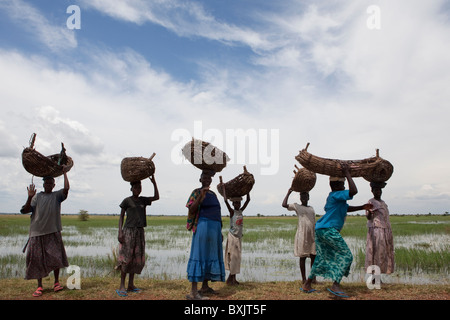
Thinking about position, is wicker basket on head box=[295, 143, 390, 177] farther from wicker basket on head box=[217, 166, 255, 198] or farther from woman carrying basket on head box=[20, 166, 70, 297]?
woman carrying basket on head box=[20, 166, 70, 297]

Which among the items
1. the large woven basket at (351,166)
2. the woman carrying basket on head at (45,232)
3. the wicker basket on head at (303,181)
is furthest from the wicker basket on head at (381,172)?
the woman carrying basket on head at (45,232)

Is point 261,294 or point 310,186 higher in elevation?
point 310,186

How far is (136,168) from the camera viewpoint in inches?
207

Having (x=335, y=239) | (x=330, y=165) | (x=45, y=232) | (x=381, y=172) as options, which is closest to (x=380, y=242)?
(x=381, y=172)

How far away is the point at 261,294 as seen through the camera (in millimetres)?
5090

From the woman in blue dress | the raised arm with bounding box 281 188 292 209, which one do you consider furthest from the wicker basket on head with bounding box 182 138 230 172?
the raised arm with bounding box 281 188 292 209

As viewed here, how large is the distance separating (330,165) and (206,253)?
2.28 m

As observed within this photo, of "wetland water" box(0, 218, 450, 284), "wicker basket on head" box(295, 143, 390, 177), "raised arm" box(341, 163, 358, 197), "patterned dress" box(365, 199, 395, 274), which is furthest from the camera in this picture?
"wetland water" box(0, 218, 450, 284)

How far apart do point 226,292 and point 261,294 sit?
1.85 feet

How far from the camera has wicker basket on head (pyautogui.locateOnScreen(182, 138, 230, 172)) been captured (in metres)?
5.07

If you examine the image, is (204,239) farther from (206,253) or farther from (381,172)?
(381,172)

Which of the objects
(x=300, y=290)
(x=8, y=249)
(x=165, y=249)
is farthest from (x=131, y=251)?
(x=8, y=249)

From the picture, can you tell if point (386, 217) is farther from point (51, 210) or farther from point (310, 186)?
point (51, 210)
